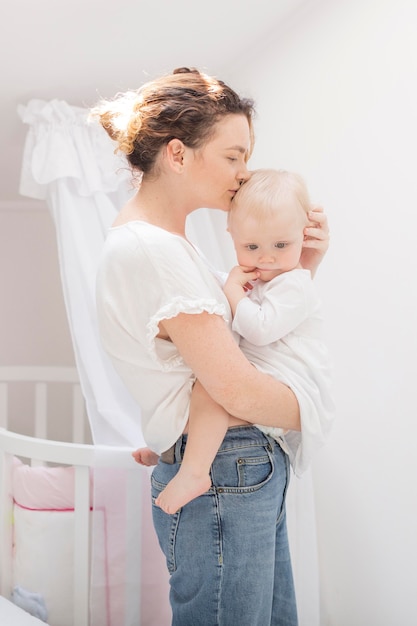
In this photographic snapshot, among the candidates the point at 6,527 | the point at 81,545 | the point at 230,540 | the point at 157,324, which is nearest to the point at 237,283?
the point at 157,324

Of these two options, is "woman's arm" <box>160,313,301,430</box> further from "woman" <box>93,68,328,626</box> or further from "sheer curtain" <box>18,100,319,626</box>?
"sheer curtain" <box>18,100,319,626</box>

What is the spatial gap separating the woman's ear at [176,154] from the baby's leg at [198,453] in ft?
1.30

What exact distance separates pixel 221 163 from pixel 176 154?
83mm

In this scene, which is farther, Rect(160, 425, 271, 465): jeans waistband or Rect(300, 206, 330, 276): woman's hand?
Rect(300, 206, 330, 276): woman's hand

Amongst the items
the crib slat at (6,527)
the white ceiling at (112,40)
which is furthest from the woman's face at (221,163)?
the crib slat at (6,527)

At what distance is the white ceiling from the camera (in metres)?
1.82

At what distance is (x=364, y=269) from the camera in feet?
6.04

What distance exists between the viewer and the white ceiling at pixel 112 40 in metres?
1.82

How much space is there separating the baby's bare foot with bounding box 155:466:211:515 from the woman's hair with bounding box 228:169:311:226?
0.46 metres

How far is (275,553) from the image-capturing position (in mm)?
1410

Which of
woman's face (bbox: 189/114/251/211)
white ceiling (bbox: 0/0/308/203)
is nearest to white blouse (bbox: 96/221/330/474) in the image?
woman's face (bbox: 189/114/251/211)

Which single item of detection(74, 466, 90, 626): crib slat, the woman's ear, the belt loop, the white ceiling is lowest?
detection(74, 466, 90, 626): crib slat

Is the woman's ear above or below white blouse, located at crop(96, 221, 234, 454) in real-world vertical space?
above

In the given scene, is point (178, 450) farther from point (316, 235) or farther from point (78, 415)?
point (78, 415)
